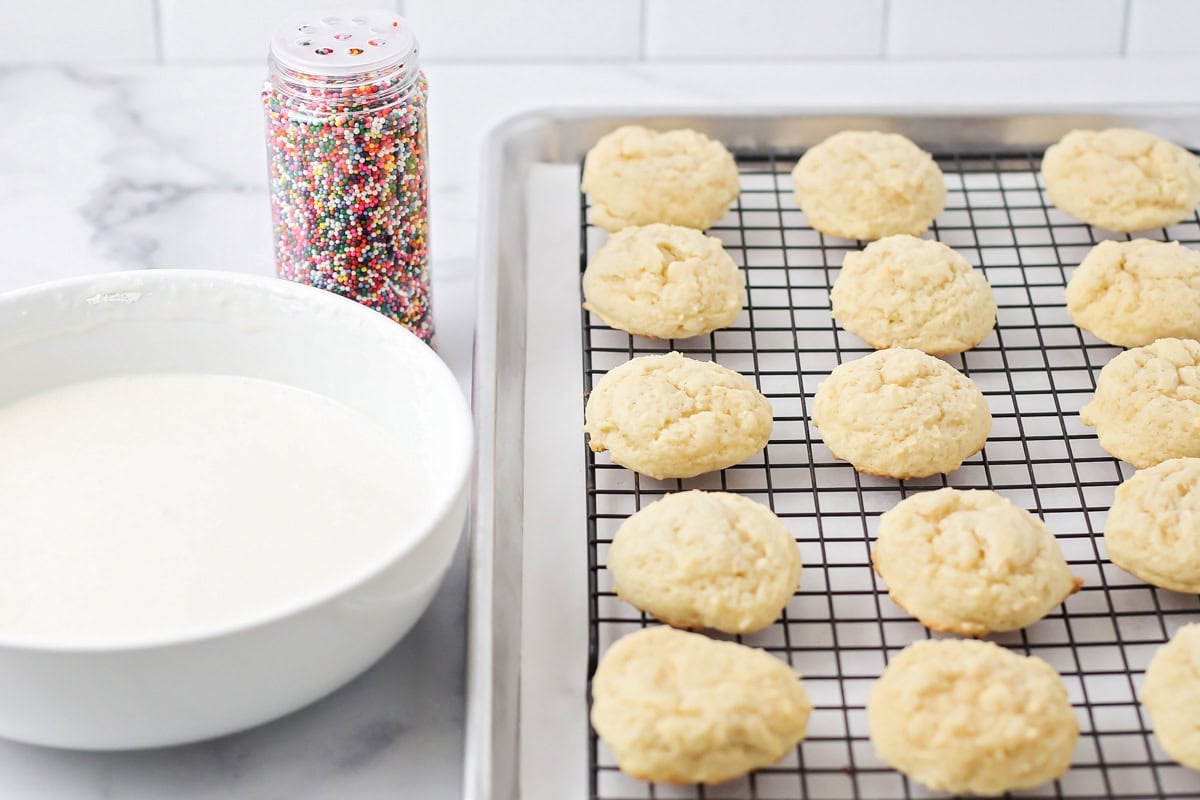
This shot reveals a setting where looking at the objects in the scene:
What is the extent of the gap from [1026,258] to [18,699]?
1.23 metres

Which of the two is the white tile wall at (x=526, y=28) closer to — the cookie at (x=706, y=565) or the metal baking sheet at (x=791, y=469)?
the metal baking sheet at (x=791, y=469)

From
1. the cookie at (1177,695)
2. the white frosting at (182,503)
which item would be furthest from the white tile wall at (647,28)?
the cookie at (1177,695)

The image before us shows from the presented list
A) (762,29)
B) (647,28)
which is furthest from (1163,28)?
(647,28)

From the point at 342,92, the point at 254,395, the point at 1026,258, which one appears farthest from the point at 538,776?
the point at 1026,258

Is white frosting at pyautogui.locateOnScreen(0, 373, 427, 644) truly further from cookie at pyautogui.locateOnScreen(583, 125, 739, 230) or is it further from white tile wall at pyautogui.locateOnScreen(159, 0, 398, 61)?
white tile wall at pyautogui.locateOnScreen(159, 0, 398, 61)

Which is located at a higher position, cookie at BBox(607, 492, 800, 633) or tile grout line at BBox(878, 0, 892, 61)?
tile grout line at BBox(878, 0, 892, 61)

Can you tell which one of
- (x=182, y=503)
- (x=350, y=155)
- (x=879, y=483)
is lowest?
(x=879, y=483)

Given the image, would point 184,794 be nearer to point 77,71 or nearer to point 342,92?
point 342,92

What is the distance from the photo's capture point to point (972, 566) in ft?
4.10

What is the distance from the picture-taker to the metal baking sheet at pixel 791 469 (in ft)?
3.82

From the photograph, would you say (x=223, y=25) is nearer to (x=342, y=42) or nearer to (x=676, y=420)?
(x=342, y=42)

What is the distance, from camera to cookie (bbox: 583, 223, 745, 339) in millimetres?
1562

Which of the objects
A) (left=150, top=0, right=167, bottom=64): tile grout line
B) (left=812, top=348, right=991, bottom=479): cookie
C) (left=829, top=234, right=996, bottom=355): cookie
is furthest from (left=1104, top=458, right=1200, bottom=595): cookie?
(left=150, top=0, right=167, bottom=64): tile grout line

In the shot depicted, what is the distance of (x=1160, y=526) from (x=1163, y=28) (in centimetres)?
126
